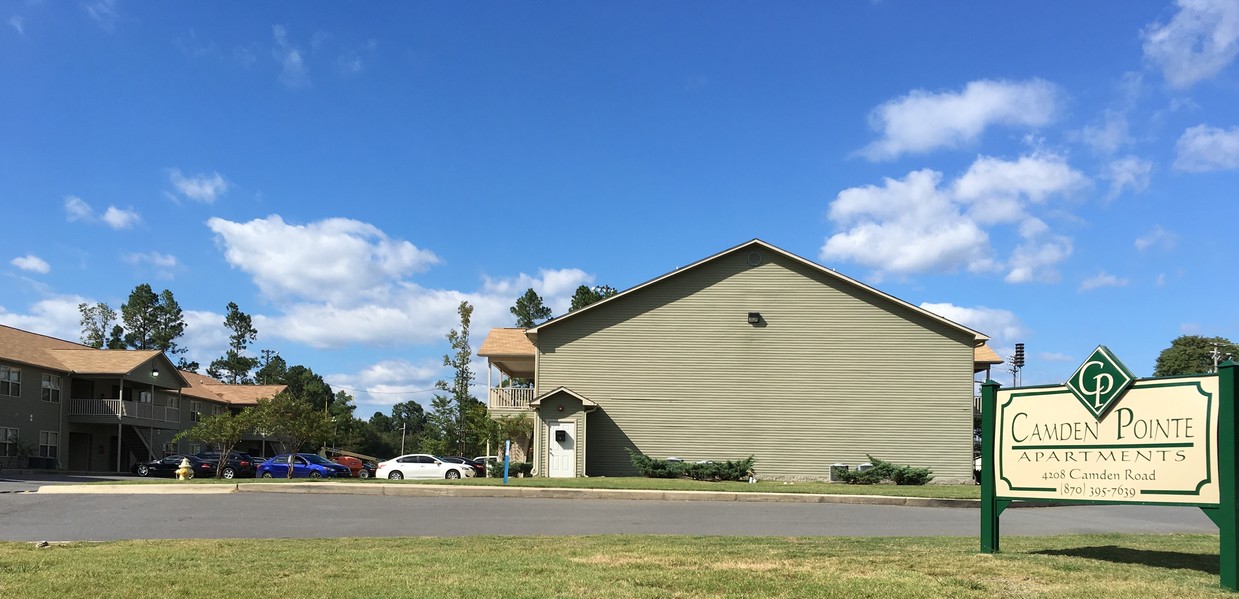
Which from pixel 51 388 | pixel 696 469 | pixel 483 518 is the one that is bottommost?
pixel 696 469

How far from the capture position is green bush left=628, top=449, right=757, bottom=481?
3031 cm

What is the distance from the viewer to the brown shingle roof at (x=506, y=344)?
132ft

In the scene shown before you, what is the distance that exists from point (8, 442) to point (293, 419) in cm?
1950

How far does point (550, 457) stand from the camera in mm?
33812

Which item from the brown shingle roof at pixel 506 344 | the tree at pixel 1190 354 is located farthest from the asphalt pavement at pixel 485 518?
the tree at pixel 1190 354

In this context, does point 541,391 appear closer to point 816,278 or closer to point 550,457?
point 550,457

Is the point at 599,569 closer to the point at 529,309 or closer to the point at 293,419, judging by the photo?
the point at 293,419

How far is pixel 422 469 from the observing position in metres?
39.0

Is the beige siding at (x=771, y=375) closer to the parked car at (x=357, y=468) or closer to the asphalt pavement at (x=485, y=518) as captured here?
the asphalt pavement at (x=485, y=518)

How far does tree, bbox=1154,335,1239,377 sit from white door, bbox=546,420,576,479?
246 ft

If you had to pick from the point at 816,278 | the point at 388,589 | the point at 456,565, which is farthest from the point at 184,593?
the point at 816,278

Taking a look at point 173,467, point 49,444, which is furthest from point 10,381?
point 173,467

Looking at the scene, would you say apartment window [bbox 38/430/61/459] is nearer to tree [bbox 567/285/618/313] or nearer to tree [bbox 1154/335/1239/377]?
tree [bbox 567/285/618/313]

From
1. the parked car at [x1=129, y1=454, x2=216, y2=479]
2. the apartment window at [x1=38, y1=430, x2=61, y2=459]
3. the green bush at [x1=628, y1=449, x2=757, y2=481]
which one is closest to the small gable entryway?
the green bush at [x1=628, y1=449, x2=757, y2=481]
